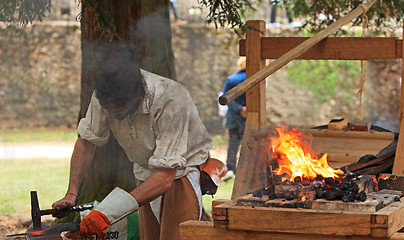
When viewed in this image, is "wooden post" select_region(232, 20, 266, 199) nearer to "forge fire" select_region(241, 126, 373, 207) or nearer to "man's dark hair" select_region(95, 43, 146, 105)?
"forge fire" select_region(241, 126, 373, 207)

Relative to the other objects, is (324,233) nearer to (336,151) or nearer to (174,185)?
(174,185)

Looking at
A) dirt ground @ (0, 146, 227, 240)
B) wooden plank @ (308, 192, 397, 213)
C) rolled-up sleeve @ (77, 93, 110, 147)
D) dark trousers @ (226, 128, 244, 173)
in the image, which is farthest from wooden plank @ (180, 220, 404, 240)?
dark trousers @ (226, 128, 244, 173)

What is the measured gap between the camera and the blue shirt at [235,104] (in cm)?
807

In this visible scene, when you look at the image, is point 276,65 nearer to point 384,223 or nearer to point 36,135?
point 384,223

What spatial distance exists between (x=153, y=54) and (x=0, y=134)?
8.55m

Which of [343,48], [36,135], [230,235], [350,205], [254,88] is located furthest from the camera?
[36,135]

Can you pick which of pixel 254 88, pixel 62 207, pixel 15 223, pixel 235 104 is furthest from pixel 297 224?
pixel 235 104

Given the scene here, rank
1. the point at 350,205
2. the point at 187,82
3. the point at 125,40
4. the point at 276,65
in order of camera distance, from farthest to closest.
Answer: the point at 187,82
the point at 125,40
the point at 276,65
the point at 350,205

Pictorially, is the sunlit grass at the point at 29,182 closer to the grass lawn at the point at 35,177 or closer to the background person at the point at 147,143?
the grass lawn at the point at 35,177

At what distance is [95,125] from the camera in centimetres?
388

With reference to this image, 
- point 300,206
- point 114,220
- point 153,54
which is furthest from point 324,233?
point 153,54

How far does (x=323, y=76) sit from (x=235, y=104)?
6323 mm

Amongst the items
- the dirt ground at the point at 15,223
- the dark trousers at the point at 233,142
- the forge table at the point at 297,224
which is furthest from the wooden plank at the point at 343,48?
the dark trousers at the point at 233,142

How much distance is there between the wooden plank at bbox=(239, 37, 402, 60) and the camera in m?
4.26
